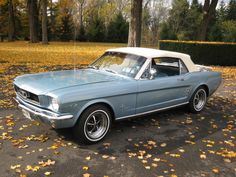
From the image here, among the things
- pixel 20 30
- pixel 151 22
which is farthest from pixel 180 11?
pixel 20 30

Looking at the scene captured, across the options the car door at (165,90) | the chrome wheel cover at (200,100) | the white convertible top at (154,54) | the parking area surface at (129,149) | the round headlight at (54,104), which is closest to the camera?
the parking area surface at (129,149)

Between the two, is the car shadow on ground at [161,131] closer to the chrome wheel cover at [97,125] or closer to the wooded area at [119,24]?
the chrome wheel cover at [97,125]

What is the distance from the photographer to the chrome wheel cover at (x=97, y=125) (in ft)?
15.8

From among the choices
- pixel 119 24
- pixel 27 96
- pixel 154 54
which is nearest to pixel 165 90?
pixel 154 54

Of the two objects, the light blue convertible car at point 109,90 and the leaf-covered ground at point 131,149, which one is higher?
the light blue convertible car at point 109,90

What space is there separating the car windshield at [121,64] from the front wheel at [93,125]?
1047mm

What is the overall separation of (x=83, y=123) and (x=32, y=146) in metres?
0.97

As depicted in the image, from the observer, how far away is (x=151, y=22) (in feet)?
159

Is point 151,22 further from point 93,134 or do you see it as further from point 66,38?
point 93,134

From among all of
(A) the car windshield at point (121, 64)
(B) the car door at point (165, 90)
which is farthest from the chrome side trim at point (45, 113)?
(A) the car windshield at point (121, 64)

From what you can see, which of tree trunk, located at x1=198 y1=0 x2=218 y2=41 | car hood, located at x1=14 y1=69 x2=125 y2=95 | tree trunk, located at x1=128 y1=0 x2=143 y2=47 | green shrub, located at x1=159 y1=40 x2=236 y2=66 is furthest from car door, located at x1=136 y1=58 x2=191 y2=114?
tree trunk, located at x1=198 y1=0 x2=218 y2=41

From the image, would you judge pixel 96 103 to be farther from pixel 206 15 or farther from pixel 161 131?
pixel 206 15

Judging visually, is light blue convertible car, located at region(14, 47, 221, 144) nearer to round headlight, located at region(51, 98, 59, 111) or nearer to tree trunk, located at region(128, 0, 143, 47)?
round headlight, located at region(51, 98, 59, 111)

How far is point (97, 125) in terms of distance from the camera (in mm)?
5000
